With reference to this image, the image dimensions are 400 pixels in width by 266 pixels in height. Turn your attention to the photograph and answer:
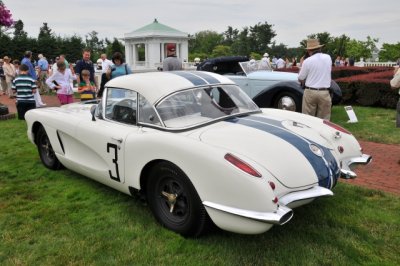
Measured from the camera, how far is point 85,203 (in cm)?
441

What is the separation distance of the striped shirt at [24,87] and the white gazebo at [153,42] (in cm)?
3921

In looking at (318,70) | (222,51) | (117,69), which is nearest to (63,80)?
(117,69)

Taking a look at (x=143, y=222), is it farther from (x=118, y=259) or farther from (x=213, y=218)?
(x=213, y=218)

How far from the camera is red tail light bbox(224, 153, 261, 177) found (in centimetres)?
292

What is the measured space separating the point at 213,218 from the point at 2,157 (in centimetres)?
483

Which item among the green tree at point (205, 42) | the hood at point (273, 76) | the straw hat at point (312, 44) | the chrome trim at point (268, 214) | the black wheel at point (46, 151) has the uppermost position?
the green tree at point (205, 42)

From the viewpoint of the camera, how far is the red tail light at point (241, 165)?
2.92 meters

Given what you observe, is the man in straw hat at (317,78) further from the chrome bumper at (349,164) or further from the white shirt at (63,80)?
the white shirt at (63,80)

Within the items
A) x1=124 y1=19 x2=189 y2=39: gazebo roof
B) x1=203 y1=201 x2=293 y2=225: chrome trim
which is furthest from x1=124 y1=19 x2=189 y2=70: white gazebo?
x1=203 y1=201 x2=293 y2=225: chrome trim

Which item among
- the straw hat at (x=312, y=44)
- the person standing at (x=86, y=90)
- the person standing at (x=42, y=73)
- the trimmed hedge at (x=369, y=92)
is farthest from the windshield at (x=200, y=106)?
the person standing at (x=42, y=73)

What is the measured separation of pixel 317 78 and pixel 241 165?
13.2 feet

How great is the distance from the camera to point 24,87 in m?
8.88

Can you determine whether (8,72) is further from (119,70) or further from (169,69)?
(169,69)

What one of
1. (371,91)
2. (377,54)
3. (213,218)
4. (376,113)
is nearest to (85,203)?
(213,218)
